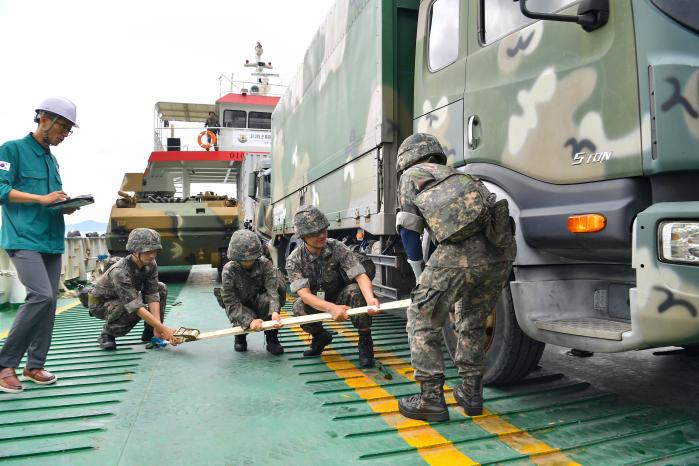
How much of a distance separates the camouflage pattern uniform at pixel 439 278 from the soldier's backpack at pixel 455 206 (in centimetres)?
6

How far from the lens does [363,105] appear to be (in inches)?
179

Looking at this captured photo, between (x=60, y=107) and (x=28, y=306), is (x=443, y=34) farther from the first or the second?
(x=28, y=306)

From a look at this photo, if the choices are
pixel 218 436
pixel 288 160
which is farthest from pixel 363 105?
pixel 288 160

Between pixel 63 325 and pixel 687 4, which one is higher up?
pixel 687 4

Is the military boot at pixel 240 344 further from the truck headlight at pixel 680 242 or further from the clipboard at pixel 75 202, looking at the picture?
the truck headlight at pixel 680 242

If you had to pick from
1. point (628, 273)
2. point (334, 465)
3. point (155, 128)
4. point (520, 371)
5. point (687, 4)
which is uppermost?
point (155, 128)

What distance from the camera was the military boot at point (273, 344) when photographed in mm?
4340

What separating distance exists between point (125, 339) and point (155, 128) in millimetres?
17459

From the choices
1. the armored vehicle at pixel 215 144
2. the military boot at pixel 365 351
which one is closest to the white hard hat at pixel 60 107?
the military boot at pixel 365 351

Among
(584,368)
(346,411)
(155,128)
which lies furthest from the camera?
(155,128)

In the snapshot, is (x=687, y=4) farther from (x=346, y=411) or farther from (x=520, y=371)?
(x=346, y=411)

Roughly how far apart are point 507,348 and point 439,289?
0.62 metres

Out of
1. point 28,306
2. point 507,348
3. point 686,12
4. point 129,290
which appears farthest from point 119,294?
point 686,12

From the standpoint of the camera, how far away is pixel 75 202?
3410 mm
